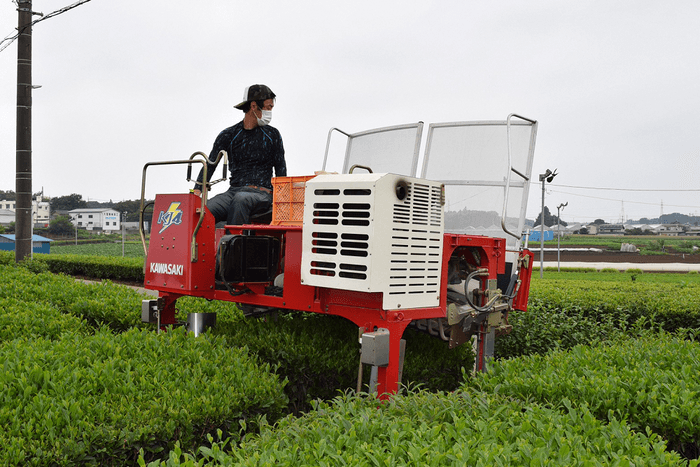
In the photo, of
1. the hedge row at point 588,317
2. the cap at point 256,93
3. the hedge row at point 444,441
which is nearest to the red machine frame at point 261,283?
the hedge row at point 444,441

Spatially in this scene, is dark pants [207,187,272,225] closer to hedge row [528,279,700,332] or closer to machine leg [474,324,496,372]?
machine leg [474,324,496,372]

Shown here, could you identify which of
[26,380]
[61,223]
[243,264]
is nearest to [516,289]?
[243,264]

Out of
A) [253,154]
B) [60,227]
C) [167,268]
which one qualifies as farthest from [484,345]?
[60,227]

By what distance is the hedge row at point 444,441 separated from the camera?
2.34 meters

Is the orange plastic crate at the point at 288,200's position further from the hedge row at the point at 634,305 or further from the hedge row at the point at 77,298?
the hedge row at the point at 634,305

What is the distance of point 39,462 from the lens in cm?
273

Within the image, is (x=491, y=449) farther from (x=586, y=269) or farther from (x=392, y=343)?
(x=586, y=269)

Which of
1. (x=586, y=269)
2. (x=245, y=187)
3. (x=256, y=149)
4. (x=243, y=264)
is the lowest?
(x=586, y=269)

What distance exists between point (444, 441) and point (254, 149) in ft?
13.0

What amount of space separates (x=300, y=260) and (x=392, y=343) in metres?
1.03

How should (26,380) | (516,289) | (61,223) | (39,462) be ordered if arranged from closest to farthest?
1. (39,462)
2. (26,380)
3. (516,289)
4. (61,223)

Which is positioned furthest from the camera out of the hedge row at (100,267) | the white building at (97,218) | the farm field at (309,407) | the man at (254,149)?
the white building at (97,218)

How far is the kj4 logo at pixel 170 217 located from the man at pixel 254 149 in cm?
61

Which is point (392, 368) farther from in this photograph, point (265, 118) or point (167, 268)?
point (265, 118)
